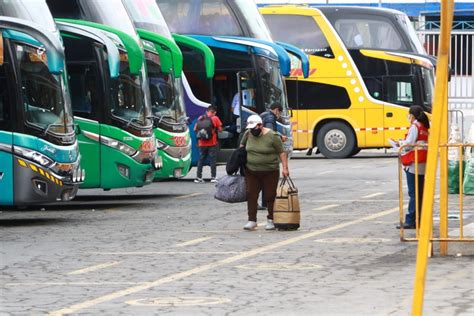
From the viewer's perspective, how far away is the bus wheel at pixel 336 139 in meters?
41.4

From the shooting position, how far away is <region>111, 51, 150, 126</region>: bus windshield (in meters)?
23.6

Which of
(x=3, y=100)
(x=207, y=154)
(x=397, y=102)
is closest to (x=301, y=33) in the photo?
(x=397, y=102)

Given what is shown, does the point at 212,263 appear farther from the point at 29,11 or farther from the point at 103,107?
the point at 103,107

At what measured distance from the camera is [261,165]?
18.8 metres

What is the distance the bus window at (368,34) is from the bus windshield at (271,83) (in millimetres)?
9721

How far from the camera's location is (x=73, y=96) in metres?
23.5

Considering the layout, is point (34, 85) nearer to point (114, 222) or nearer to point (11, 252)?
point (114, 222)

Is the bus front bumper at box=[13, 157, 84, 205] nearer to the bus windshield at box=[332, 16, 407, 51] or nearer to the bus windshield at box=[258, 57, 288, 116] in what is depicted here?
the bus windshield at box=[258, 57, 288, 116]

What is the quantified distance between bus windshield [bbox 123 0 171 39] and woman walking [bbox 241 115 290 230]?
732 cm

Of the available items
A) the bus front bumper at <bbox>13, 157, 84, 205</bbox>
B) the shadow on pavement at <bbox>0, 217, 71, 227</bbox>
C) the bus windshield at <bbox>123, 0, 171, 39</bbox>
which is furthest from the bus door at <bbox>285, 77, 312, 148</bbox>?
the bus front bumper at <bbox>13, 157, 84, 205</bbox>

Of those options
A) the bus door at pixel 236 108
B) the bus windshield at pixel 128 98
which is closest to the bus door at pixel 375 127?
the bus door at pixel 236 108

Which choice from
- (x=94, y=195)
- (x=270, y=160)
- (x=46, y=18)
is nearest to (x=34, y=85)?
(x=46, y=18)

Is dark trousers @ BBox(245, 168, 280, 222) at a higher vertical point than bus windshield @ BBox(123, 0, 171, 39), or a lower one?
lower

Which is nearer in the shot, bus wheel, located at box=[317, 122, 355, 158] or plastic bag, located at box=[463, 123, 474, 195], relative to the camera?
plastic bag, located at box=[463, 123, 474, 195]
